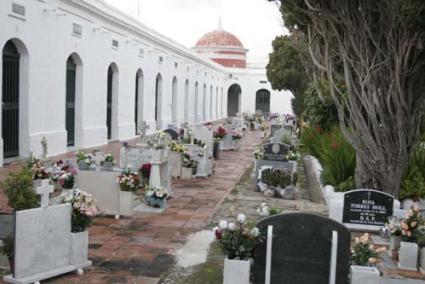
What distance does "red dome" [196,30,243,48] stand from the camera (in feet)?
198

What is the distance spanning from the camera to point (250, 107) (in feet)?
187

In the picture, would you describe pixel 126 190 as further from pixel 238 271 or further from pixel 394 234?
pixel 394 234

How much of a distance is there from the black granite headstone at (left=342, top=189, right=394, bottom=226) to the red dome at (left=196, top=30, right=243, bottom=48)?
5294cm

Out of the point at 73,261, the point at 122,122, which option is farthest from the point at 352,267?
the point at 122,122

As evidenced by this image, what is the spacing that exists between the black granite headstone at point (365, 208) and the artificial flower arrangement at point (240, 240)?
3.61 m

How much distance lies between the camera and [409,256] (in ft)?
21.1

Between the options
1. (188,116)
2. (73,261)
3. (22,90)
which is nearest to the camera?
(73,261)

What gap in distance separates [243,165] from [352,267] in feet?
39.7

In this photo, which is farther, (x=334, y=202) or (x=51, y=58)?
(x=51, y=58)

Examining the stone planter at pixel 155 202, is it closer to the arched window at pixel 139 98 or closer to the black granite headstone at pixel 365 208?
the black granite headstone at pixel 365 208

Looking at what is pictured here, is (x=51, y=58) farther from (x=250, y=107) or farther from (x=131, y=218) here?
(x=250, y=107)

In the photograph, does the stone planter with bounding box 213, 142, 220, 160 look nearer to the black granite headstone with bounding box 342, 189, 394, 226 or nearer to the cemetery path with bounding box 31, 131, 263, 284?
the cemetery path with bounding box 31, 131, 263, 284

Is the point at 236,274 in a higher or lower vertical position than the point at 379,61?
lower

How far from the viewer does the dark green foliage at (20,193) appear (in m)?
5.91
